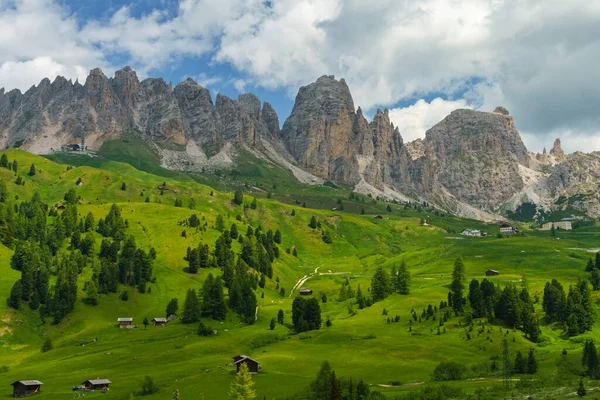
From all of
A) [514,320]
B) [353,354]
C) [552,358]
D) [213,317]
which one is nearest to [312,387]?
[353,354]

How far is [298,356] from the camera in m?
134

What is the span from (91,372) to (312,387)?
5869cm

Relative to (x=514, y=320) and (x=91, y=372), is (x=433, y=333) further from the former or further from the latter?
(x=91, y=372)

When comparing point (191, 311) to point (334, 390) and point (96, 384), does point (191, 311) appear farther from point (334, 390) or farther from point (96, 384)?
point (334, 390)

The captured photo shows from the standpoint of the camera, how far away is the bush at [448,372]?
107 metres

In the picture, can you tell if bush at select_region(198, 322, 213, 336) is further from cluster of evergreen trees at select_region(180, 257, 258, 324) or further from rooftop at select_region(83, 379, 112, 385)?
rooftop at select_region(83, 379, 112, 385)

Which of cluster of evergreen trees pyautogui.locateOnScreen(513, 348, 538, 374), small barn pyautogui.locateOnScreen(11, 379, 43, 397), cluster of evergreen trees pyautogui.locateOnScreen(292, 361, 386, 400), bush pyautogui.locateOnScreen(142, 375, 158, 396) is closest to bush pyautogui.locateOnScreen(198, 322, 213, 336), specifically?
bush pyautogui.locateOnScreen(142, 375, 158, 396)

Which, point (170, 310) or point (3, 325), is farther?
point (170, 310)

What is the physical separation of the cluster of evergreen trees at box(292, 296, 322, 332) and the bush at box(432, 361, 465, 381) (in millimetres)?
61941

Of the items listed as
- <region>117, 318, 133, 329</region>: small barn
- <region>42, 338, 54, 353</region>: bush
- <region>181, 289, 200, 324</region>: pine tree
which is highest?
<region>181, 289, 200, 324</region>: pine tree

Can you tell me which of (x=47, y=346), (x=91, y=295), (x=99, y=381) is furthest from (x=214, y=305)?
(x=99, y=381)

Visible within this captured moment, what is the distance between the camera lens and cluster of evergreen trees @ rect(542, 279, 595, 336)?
5723 inches

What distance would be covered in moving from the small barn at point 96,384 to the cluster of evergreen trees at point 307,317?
65.3 m

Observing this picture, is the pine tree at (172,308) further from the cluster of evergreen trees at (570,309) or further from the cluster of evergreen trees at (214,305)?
the cluster of evergreen trees at (570,309)
